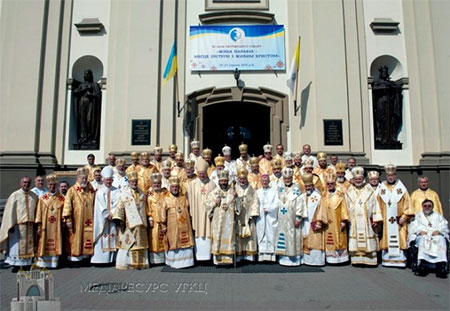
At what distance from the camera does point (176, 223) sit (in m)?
7.21

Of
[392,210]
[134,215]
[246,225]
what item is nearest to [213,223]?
[246,225]

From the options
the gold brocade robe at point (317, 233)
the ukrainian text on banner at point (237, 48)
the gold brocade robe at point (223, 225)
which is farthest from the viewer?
the ukrainian text on banner at point (237, 48)

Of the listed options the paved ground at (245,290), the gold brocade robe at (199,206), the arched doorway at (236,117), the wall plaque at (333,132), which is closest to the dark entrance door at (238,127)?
the arched doorway at (236,117)

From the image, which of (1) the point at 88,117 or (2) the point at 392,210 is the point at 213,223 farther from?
(1) the point at 88,117

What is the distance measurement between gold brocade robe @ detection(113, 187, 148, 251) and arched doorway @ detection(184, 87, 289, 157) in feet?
13.7

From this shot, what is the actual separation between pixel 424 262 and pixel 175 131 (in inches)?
275

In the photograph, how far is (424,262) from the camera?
261 inches

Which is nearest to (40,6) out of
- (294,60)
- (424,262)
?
(294,60)

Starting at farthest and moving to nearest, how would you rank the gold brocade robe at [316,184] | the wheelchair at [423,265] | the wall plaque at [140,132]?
the wall plaque at [140,132], the gold brocade robe at [316,184], the wheelchair at [423,265]

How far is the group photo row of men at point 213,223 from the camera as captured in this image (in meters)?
7.15

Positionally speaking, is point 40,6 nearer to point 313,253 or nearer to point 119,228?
point 119,228

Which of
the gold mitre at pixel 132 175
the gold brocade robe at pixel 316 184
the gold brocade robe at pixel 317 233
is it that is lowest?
the gold brocade robe at pixel 317 233

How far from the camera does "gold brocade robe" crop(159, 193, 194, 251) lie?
23.5 feet

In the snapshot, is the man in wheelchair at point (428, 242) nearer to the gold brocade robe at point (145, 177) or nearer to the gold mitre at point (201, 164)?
the gold mitre at point (201, 164)
